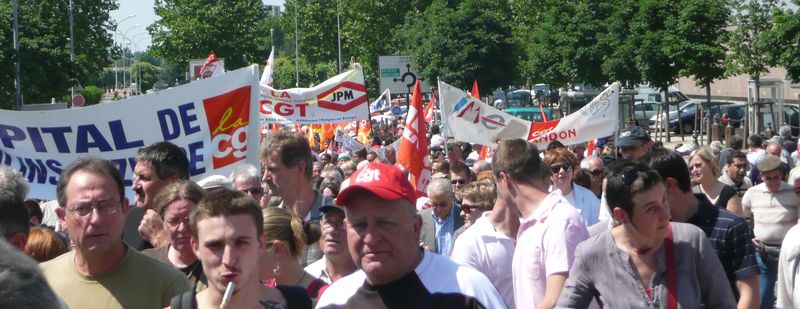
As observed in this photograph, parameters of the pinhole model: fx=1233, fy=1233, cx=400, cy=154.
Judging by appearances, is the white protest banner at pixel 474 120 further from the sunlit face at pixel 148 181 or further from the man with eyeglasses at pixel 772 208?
the sunlit face at pixel 148 181

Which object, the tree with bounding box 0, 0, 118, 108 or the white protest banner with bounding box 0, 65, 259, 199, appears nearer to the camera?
the white protest banner with bounding box 0, 65, 259, 199

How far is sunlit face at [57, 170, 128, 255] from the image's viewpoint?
4598 mm

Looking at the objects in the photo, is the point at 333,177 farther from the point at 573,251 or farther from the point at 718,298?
the point at 718,298

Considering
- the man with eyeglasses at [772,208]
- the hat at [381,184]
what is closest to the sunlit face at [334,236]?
the hat at [381,184]

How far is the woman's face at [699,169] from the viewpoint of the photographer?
8.05 meters

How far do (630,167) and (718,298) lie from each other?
60 cm

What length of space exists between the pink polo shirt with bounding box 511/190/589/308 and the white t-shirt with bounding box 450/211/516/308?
15.8 inches

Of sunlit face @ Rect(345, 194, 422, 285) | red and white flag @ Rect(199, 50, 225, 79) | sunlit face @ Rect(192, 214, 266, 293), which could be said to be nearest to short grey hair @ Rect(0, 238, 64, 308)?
→ sunlit face @ Rect(345, 194, 422, 285)

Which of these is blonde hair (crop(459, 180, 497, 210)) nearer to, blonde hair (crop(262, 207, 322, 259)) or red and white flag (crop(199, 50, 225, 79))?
blonde hair (crop(262, 207, 322, 259))

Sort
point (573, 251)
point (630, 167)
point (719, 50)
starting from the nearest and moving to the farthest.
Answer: point (630, 167)
point (573, 251)
point (719, 50)

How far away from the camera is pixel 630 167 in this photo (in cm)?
485

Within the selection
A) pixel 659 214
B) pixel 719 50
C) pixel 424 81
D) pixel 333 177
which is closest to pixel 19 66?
pixel 424 81

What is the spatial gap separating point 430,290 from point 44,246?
259 cm

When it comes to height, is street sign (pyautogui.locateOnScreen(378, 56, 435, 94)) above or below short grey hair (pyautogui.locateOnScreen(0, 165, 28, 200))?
above
